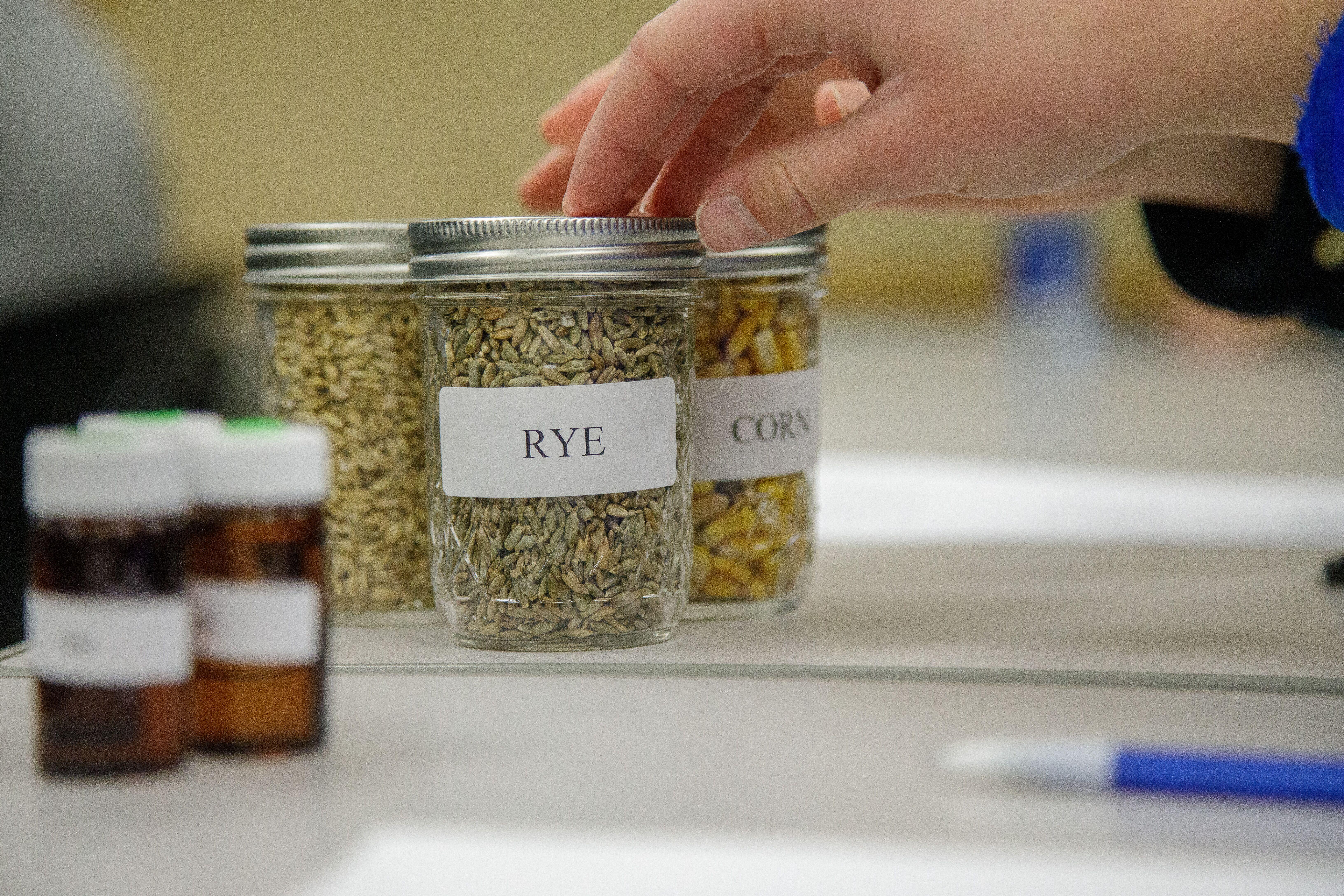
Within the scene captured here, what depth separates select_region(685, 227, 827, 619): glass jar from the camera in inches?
27.2

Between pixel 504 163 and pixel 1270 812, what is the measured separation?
11.9 feet

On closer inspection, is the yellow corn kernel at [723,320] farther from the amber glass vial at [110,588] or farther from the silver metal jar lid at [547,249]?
the amber glass vial at [110,588]

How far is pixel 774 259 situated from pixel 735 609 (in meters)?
0.19

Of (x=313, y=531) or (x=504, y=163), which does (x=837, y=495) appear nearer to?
(x=313, y=531)

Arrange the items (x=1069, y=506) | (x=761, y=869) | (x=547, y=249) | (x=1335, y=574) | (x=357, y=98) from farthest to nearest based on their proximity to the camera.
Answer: (x=357, y=98), (x=1069, y=506), (x=1335, y=574), (x=547, y=249), (x=761, y=869)

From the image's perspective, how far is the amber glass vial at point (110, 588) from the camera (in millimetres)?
422

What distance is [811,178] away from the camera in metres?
0.63

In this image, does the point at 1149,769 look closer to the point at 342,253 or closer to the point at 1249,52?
the point at 1249,52

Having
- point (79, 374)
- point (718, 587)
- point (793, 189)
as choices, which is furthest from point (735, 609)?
point (79, 374)

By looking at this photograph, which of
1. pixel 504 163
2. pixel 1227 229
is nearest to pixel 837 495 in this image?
pixel 1227 229

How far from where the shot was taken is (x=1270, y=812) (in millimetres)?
415

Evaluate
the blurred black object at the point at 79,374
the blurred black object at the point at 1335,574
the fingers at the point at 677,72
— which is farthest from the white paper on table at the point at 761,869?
the blurred black object at the point at 79,374

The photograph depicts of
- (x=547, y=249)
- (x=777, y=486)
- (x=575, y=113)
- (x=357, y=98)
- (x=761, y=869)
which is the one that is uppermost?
(x=357, y=98)

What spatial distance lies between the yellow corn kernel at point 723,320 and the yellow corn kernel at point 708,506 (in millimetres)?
84
